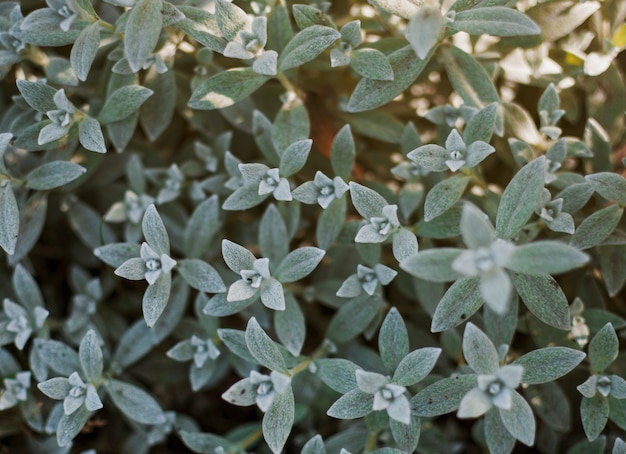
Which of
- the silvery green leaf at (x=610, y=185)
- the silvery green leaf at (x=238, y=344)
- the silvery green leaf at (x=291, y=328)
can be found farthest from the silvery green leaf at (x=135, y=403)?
the silvery green leaf at (x=610, y=185)

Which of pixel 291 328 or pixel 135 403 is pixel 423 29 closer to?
pixel 291 328

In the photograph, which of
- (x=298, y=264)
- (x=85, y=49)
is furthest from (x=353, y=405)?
(x=85, y=49)

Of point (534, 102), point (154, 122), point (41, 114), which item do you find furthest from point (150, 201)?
point (534, 102)

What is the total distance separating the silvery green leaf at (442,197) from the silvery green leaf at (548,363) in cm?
41

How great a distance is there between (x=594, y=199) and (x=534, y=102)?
42cm

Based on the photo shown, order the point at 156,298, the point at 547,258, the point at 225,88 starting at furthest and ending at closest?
the point at 225,88 < the point at 156,298 < the point at 547,258

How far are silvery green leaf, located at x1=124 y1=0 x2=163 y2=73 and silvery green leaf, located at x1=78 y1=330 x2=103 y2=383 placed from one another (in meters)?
0.70

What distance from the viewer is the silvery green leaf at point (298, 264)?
1790mm

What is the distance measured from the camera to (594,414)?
70.7 inches

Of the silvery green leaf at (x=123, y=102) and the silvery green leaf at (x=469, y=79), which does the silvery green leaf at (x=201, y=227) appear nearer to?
the silvery green leaf at (x=123, y=102)

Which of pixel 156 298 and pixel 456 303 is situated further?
pixel 156 298

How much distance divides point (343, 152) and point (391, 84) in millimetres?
230

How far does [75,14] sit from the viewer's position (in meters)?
1.85

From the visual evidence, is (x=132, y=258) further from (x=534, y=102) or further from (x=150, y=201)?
(x=534, y=102)
